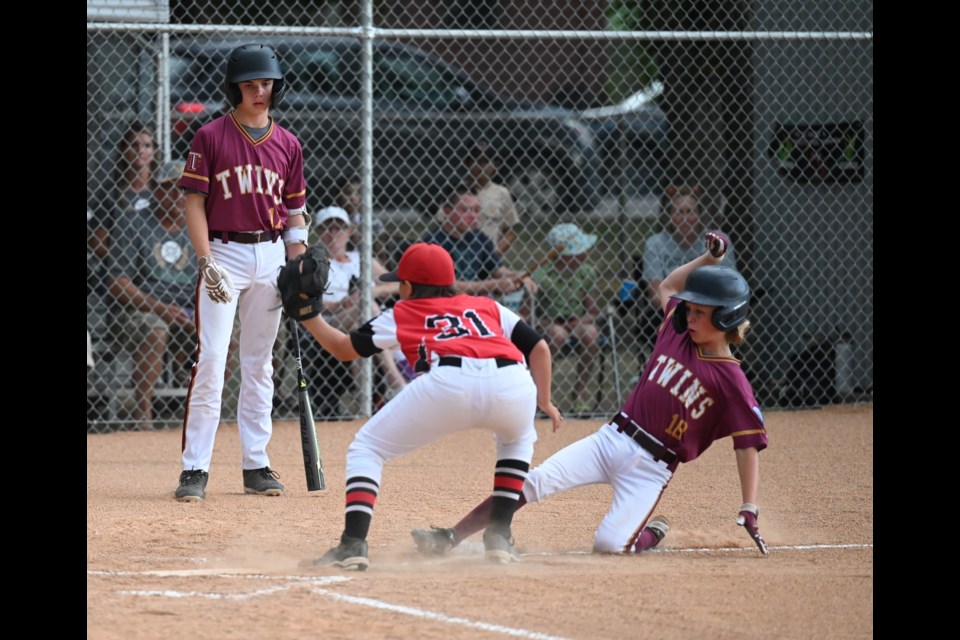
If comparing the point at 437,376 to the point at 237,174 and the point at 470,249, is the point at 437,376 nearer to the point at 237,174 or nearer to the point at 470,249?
the point at 237,174

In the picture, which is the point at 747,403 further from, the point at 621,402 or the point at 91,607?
the point at 621,402

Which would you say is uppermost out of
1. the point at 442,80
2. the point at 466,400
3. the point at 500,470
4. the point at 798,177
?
the point at 442,80

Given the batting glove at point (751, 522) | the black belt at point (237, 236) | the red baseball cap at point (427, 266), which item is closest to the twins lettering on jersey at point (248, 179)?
the black belt at point (237, 236)

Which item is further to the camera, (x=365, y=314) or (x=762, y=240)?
(x=762, y=240)

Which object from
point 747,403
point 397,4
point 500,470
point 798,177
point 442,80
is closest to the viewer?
point 500,470

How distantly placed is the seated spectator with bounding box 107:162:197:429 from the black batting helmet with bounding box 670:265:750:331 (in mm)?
4033

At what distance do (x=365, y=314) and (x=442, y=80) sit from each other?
4278 mm

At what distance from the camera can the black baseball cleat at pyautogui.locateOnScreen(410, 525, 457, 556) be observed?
436 cm

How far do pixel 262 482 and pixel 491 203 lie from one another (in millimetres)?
4119

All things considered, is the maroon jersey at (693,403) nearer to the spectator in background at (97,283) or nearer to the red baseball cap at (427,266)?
the red baseball cap at (427,266)

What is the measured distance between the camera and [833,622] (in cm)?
348

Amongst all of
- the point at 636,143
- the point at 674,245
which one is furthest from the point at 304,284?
the point at 636,143

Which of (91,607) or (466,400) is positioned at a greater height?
(466,400)

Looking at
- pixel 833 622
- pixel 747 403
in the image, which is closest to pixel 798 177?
pixel 747 403
